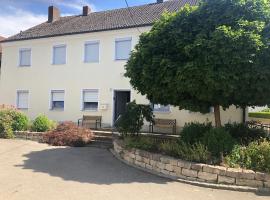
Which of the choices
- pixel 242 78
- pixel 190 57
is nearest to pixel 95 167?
pixel 190 57

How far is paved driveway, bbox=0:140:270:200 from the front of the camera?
848 cm

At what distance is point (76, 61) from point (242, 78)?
14.4m

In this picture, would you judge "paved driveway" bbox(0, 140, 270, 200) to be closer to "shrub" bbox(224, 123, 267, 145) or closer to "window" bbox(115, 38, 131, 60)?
"shrub" bbox(224, 123, 267, 145)

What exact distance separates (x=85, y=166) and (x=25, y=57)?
16.2 meters

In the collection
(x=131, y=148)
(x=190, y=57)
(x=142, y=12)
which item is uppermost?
(x=142, y=12)

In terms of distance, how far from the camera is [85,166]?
11.5 metres

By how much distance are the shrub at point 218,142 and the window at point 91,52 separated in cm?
1259

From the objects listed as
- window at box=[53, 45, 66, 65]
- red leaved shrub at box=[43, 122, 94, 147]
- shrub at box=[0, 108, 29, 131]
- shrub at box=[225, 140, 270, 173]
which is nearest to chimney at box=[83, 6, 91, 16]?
window at box=[53, 45, 66, 65]

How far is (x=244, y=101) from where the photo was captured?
11461mm

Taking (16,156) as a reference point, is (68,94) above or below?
above

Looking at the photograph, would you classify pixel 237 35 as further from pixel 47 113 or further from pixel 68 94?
pixel 47 113

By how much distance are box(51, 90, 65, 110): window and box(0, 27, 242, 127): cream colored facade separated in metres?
0.26

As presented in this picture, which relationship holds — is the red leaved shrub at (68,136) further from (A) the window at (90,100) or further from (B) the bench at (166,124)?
(A) the window at (90,100)

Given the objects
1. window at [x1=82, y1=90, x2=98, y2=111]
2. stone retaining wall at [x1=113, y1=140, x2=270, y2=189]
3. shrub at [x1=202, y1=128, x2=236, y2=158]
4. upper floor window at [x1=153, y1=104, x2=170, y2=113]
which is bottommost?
stone retaining wall at [x1=113, y1=140, x2=270, y2=189]
